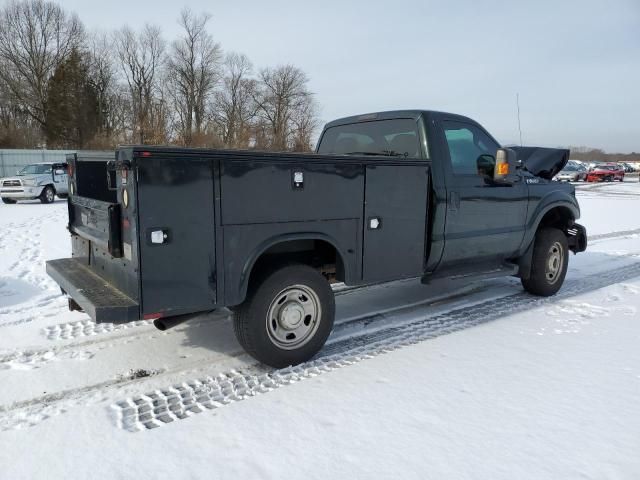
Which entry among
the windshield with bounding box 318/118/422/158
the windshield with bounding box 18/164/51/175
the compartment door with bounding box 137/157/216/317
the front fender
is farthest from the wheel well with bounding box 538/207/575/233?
the windshield with bounding box 18/164/51/175

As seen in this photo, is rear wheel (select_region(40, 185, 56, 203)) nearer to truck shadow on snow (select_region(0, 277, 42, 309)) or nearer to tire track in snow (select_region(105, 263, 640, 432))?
truck shadow on snow (select_region(0, 277, 42, 309))

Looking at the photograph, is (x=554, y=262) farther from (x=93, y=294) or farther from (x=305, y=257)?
(x=93, y=294)

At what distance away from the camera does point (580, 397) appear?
3475 mm

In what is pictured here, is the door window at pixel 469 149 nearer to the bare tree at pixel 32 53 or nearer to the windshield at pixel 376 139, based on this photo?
the windshield at pixel 376 139

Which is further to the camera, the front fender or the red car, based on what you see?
the red car

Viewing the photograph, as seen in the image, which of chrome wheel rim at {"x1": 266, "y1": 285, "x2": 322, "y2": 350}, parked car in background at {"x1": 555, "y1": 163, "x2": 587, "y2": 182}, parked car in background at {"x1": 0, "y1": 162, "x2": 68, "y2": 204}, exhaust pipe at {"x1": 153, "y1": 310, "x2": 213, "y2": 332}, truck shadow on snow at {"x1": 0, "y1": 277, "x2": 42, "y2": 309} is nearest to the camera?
exhaust pipe at {"x1": 153, "y1": 310, "x2": 213, "y2": 332}

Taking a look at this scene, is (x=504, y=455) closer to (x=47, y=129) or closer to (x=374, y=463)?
(x=374, y=463)

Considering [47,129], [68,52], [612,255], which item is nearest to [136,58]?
[68,52]

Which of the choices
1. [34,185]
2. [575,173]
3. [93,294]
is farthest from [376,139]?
[575,173]

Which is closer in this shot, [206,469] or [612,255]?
[206,469]

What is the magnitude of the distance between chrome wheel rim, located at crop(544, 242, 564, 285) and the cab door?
2.18ft

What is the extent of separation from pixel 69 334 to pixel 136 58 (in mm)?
52175

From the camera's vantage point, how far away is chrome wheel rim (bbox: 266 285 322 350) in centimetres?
384

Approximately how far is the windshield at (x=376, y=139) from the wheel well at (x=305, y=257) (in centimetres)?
136
